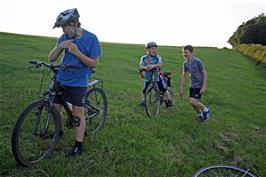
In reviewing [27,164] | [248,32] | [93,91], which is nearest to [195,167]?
[93,91]

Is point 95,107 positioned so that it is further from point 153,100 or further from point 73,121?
point 153,100

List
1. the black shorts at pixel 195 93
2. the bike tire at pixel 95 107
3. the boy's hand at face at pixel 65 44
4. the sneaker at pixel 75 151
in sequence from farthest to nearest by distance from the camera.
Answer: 1. the black shorts at pixel 195 93
2. the bike tire at pixel 95 107
3. the sneaker at pixel 75 151
4. the boy's hand at face at pixel 65 44

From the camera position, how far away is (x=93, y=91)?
6879 mm

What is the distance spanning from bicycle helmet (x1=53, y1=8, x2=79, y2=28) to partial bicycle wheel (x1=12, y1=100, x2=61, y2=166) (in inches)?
48.3

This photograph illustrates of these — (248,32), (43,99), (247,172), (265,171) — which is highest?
(248,32)

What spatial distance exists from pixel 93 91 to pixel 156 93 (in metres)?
2.86

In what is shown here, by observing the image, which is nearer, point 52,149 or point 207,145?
point 52,149

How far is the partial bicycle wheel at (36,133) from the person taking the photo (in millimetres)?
4621

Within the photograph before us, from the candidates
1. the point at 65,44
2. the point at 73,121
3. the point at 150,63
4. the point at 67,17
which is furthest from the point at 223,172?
the point at 150,63

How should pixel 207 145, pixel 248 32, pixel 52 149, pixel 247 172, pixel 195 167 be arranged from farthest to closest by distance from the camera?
1. pixel 248 32
2. pixel 207 145
3. pixel 195 167
4. pixel 52 149
5. pixel 247 172

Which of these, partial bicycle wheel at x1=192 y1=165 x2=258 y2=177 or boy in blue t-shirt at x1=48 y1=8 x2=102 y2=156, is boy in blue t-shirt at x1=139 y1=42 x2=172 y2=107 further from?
partial bicycle wheel at x1=192 y1=165 x2=258 y2=177

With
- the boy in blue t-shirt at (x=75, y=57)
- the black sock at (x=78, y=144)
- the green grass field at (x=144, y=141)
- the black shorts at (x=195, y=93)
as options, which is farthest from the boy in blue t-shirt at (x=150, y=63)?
the black sock at (x=78, y=144)

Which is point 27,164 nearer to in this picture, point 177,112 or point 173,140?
point 173,140

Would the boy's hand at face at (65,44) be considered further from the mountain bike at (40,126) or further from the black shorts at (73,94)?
the black shorts at (73,94)
